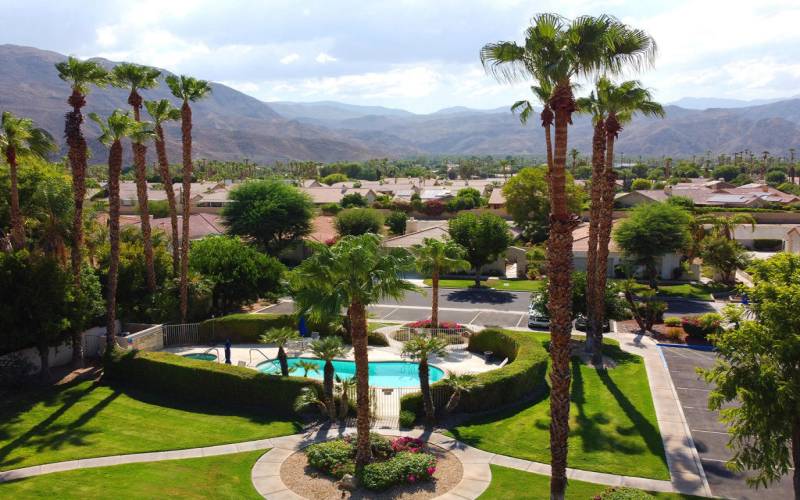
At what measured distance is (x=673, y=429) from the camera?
77.5ft

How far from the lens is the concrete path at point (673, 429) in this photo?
1964 cm

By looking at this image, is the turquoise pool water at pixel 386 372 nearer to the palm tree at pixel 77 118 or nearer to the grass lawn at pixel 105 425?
the grass lawn at pixel 105 425

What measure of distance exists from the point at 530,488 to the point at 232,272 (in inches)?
1039

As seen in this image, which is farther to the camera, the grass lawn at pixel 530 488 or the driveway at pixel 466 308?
the driveway at pixel 466 308

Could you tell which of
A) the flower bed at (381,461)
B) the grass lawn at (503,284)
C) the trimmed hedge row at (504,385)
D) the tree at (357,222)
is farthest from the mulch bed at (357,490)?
the tree at (357,222)

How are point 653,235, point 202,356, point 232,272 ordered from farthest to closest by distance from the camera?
point 653,235 → point 232,272 → point 202,356

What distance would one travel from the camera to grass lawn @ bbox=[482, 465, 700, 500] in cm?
1875

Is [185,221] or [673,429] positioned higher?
[185,221]

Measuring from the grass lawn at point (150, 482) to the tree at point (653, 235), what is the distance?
36067 mm

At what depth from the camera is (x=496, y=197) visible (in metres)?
98.6

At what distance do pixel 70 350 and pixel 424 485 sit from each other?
21551 mm

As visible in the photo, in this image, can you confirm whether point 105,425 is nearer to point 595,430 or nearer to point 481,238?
point 595,430

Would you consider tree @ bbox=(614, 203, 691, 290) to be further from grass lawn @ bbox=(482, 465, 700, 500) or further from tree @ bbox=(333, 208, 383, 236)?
grass lawn @ bbox=(482, 465, 700, 500)

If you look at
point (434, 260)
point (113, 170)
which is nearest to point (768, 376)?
point (434, 260)
